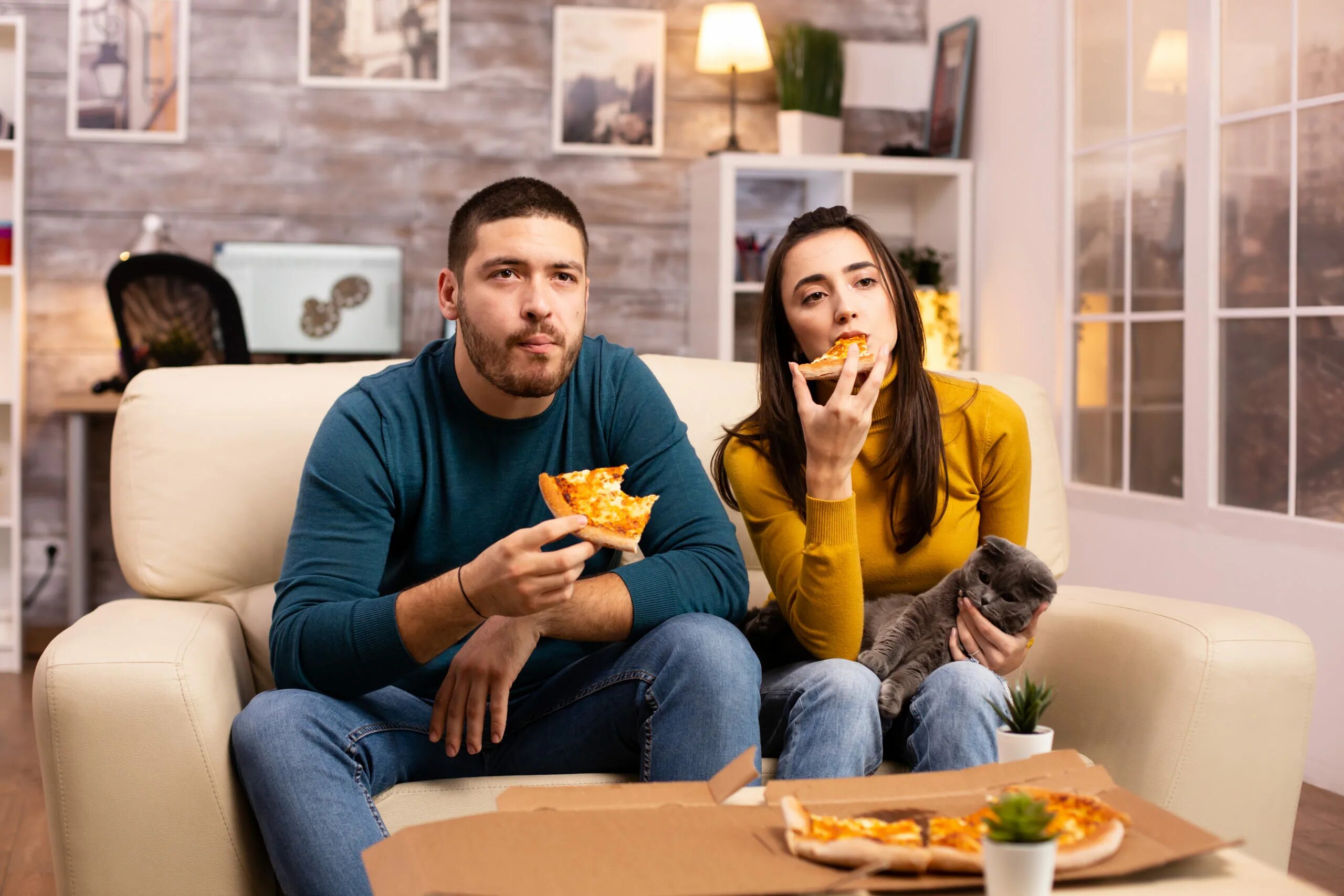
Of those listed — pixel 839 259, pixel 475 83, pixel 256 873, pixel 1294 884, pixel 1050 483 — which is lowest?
pixel 256 873

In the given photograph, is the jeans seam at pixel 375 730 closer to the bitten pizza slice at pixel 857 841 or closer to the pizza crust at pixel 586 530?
the pizza crust at pixel 586 530

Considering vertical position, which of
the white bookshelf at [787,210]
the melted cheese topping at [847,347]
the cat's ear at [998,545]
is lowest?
the cat's ear at [998,545]

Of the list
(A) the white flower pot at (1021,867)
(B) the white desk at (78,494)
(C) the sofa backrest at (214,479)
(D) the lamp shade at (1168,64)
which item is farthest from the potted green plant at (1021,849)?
(B) the white desk at (78,494)

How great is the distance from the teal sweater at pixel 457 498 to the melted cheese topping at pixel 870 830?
1.93 ft

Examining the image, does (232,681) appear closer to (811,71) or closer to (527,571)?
(527,571)

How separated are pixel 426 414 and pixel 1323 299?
87.1 inches

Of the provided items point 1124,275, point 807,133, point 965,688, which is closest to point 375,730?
point 965,688

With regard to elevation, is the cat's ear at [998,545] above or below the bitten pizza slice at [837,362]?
below

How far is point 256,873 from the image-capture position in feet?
4.97

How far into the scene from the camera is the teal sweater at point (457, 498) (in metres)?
1.58

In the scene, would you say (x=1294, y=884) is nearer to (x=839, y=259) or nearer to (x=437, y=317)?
(x=839, y=259)

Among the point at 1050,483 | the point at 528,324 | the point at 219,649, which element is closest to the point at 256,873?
the point at 219,649

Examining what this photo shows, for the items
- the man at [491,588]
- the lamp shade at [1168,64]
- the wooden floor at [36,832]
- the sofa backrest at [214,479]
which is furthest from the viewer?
the lamp shade at [1168,64]

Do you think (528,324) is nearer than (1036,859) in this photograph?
No
